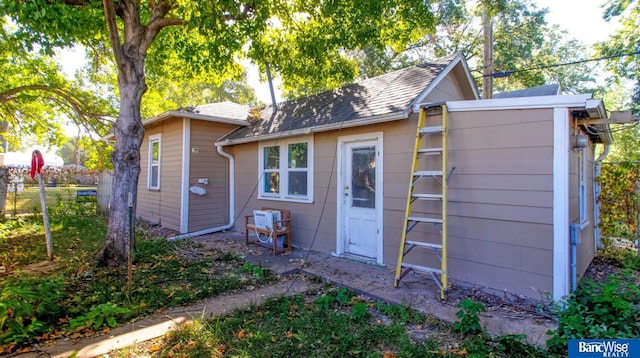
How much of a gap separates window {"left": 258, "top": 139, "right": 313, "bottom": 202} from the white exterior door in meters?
0.88

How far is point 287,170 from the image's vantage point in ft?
22.7

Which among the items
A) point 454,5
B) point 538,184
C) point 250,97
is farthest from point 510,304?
point 250,97

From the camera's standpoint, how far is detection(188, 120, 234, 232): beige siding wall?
26.3 ft

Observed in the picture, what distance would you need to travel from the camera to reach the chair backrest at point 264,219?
6383 millimetres

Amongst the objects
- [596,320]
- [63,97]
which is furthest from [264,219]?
[63,97]

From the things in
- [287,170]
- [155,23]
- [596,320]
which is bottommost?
[596,320]

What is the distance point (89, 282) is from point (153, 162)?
20.0 feet

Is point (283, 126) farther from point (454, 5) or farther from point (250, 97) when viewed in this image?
point (250, 97)

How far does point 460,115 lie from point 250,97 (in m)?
24.1

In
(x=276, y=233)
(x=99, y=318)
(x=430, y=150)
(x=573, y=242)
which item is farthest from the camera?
(x=276, y=233)

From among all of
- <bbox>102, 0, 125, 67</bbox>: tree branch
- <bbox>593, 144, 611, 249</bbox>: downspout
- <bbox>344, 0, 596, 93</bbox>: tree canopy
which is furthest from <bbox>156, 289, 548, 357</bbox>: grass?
<bbox>344, 0, 596, 93</bbox>: tree canopy

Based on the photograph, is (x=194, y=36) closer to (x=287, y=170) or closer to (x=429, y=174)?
(x=287, y=170)

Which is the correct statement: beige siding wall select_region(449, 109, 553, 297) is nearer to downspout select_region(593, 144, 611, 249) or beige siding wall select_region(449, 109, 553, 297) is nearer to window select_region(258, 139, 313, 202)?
window select_region(258, 139, 313, 202)

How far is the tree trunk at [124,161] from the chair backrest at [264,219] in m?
2.30
